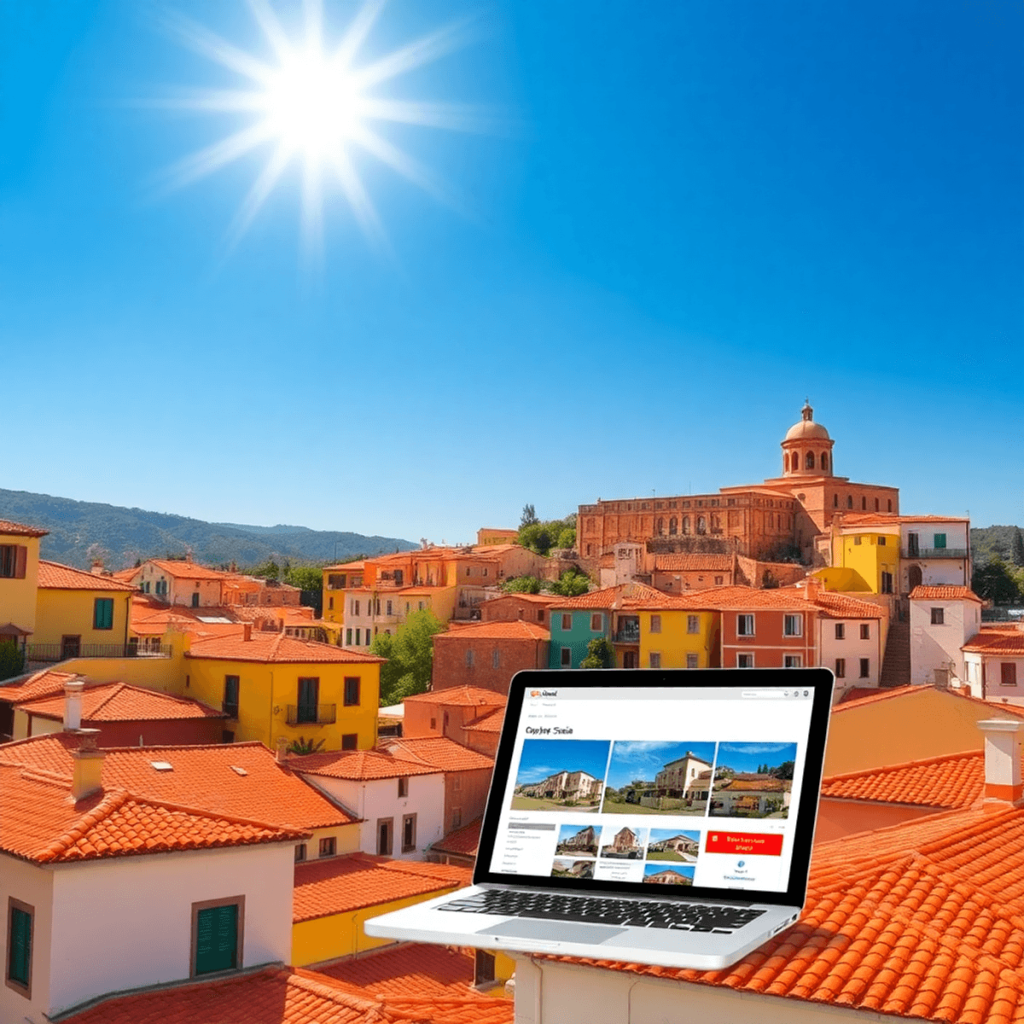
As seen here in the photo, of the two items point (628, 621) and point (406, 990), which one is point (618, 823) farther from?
point (628, 621)

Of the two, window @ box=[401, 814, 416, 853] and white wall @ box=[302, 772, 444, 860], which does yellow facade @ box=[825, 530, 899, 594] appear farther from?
window @ box=[401, 814, 416, 853]

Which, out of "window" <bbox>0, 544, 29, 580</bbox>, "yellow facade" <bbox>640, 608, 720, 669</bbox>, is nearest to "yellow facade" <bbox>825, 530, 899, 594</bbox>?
"yellow facade" <bbox>640, 608, 720, 669</bbox>

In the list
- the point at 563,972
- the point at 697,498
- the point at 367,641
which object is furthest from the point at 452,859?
the point at 697,498

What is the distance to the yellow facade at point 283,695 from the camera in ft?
75.7

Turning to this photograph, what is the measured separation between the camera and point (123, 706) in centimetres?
2055

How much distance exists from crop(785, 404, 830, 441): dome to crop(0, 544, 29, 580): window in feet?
185

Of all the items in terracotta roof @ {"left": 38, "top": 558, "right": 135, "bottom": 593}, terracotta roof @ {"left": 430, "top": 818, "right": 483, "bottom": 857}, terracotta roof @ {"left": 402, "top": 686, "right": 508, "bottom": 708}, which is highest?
terracotta roof @ {"left": 38, "top": 558, "right": 135, "bottom": 593}

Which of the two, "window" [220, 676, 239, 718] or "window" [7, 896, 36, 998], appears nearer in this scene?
"window" [7, 896, 36, 998]

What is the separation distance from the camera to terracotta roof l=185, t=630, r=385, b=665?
23.6 metres

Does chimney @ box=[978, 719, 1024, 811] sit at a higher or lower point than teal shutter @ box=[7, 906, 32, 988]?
higher

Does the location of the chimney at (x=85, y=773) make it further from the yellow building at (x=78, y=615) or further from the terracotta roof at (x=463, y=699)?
the terracotta roof at (x=463, y=699)

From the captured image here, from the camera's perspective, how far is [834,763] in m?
17.8

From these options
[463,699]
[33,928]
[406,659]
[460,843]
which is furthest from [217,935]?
[406,659]

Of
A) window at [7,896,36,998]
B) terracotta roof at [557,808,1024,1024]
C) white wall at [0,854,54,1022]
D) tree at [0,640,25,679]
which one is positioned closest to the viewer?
terracotta roof at [557,808,1024,1024]
